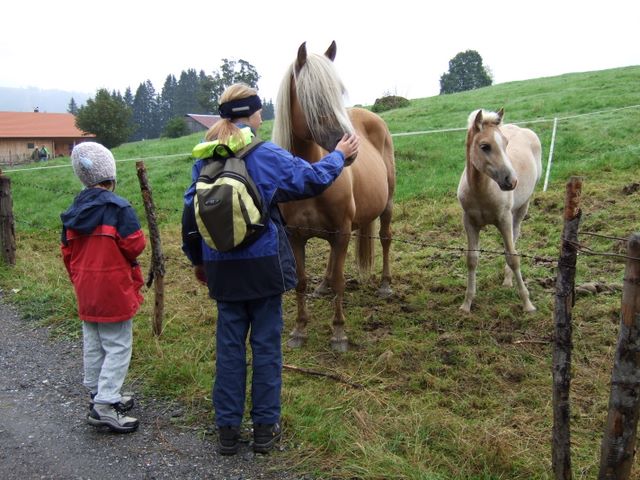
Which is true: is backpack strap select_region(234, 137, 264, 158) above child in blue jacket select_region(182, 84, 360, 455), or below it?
above

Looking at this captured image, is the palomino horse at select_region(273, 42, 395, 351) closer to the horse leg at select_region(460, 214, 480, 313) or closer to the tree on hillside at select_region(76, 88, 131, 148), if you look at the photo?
the horse leg at select_region(460, 214, 480, 313)

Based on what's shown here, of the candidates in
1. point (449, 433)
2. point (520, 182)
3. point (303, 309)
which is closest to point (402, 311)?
point (303, 309)

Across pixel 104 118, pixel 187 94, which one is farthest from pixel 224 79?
pixel 187 94

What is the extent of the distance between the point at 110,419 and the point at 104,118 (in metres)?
44.0

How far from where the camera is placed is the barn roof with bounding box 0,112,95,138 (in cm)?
5312

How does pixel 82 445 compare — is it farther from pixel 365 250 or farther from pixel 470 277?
pixel 470 277

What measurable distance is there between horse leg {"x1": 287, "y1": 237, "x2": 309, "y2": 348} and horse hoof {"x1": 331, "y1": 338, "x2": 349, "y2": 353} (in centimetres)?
28

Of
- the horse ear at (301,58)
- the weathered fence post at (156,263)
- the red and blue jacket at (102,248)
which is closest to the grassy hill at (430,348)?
the weathered fence post at (156,263)

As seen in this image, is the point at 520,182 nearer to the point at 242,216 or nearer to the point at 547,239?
the point at 547,239

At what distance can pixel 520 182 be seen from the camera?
5.61 m

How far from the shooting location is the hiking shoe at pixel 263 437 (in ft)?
9.77

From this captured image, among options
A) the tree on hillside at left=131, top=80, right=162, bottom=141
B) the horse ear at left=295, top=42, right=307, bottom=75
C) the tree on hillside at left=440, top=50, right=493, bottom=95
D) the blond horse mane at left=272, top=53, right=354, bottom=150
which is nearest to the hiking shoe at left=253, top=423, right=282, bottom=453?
the blond horse mane at left=272, top=53, right=354, bottom=150

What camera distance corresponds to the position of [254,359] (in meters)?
3.01

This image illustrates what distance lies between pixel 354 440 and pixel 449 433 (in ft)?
1.79
